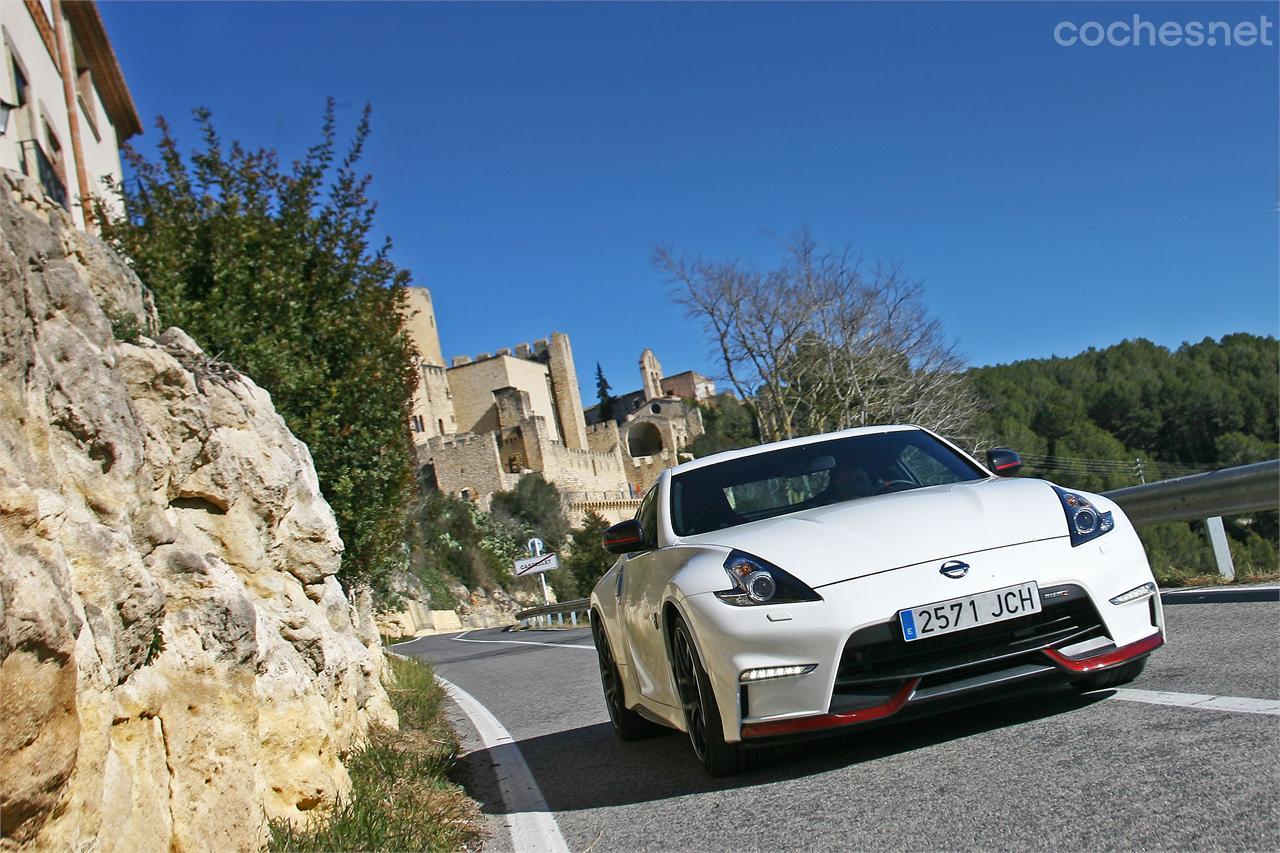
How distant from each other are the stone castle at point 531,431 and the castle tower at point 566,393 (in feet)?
0.31

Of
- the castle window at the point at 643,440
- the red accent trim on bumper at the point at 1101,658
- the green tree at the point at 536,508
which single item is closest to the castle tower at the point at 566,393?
the castle window at the point at 643,440

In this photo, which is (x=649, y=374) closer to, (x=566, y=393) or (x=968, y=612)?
(x=566, y=393)

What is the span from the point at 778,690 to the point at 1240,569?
7380 mm

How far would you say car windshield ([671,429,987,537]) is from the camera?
226 inches

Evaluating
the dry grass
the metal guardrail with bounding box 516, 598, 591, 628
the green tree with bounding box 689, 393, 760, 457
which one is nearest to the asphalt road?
the dry grass

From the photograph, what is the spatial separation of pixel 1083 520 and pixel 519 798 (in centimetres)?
293

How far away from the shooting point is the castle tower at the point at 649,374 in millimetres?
133375

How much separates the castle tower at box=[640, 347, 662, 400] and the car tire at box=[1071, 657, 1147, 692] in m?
126

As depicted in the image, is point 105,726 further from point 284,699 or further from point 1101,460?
point 1101,460

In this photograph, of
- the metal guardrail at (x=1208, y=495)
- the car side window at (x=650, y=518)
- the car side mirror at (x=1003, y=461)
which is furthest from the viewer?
the metal guardrail at (x=1208, y=495)

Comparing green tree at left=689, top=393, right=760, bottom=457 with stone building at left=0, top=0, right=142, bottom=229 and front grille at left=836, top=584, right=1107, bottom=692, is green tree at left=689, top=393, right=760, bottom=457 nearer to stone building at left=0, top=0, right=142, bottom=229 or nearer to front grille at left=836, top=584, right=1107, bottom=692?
stone building at left=0, top=0, right=142, bottom=229

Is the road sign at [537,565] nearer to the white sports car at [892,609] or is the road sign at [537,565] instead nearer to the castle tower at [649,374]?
the white sports car at [892,609]

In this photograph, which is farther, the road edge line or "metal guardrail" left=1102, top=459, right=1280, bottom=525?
"metal guardrail" left=1102, top=459, right=1280, bottom=525

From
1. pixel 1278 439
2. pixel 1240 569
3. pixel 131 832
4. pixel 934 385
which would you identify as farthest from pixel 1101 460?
pixel 131 832
